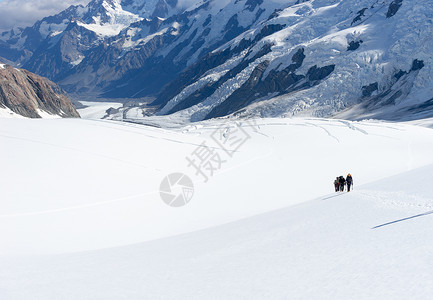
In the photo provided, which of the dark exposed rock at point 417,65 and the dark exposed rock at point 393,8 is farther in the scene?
the dark exposed rock at point 393,8

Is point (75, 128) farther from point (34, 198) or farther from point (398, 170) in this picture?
point (398, 170)

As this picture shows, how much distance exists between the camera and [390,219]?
→ 1320 centimetres

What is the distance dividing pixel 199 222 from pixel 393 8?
162111 millimetres

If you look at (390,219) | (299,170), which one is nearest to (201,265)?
(390,219)

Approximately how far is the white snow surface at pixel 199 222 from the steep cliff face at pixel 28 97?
469 feet

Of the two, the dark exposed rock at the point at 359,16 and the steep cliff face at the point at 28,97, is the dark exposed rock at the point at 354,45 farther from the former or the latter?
the steep cliff face at the point at 28,97

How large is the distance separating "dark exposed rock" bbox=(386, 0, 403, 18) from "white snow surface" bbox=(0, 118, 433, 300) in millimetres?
134817

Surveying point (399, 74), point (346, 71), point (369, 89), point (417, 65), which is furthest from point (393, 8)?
point (369, 89)

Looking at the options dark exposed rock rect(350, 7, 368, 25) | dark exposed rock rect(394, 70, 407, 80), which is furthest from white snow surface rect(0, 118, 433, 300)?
dark exposed rock rect(350, 7, 368, 25)

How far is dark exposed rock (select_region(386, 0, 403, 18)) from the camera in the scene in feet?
497

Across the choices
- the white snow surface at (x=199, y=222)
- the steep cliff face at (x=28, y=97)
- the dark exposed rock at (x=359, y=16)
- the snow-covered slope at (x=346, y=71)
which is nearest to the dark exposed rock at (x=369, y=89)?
the snow-covered slope at (x=346, y=71)

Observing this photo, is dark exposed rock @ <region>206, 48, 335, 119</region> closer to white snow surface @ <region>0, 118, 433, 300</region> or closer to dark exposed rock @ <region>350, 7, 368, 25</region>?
dark exposed rock @ <region>350, 7, 368, 25</region>

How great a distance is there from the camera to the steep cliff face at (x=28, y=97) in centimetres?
15875

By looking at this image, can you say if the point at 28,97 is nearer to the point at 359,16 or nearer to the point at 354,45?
the point at 354,45
